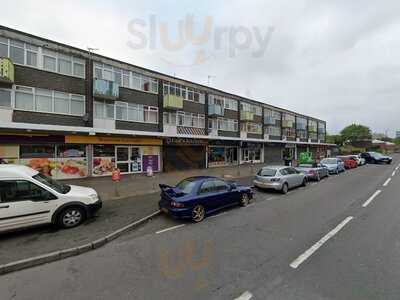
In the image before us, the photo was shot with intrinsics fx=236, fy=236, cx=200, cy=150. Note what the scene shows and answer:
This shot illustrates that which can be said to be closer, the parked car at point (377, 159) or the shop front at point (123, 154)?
the shop front at point (123, 154)

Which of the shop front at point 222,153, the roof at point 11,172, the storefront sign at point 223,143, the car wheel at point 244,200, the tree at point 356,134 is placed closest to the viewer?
the roof at point 11,172

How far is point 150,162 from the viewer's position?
68.9ft

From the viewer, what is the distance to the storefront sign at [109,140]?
53.3 feet

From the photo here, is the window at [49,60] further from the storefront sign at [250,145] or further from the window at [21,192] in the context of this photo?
the storefront sign at [250,145]

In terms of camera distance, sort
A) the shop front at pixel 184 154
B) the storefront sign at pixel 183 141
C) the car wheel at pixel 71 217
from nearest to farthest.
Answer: the car wheel at pixel 71 217 → the storefront sign at pixel 183 141 → the shop front at pixel 184 154

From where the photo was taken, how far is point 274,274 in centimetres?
421

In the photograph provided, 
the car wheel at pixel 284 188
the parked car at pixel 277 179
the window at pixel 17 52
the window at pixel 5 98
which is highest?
the window at pixel 17 52

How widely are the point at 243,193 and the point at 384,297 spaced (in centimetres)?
611

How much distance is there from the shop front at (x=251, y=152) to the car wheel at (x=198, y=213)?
24.2 m

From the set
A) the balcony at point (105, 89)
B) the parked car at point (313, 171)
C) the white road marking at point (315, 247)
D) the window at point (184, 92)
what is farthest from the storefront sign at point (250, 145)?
the white road marking at point (315, 247)

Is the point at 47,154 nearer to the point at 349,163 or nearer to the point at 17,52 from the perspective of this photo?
the point at 17,52

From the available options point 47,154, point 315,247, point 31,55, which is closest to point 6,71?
point 31,55

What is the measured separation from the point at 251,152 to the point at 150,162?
1730cm

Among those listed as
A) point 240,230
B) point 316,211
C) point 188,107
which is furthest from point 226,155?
point 240,230
